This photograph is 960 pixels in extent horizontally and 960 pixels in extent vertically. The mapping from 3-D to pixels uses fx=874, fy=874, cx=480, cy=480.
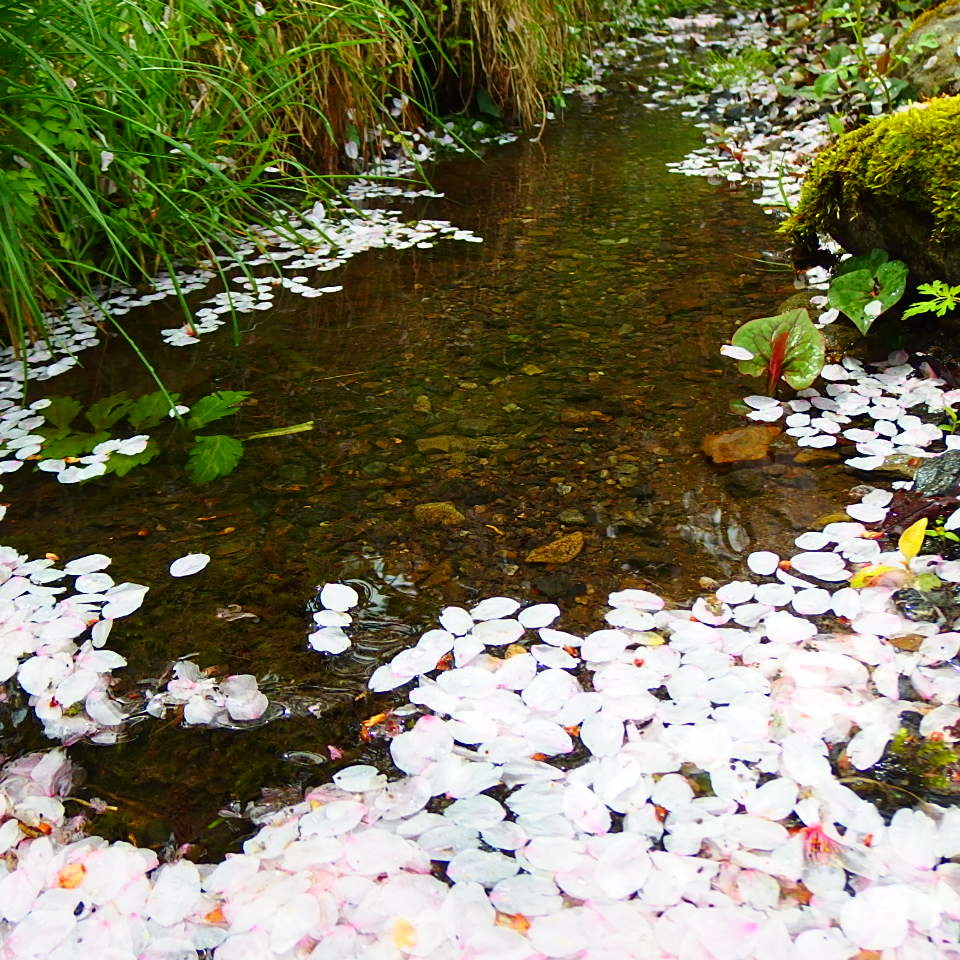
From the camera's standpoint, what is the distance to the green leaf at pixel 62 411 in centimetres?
204

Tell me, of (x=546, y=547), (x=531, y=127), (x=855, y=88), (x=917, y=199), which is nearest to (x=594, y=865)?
(x=546, y=547)

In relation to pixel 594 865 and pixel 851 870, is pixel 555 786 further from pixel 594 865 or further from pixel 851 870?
pixel 851 870

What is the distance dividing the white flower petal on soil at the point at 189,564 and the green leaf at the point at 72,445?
1.68ft

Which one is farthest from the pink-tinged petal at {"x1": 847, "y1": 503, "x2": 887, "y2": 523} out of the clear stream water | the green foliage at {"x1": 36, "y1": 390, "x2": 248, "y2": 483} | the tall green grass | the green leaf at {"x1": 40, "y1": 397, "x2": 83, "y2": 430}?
the green leaf at {"x1": 40, "y1": 397, "x2": 83, "y2": 430}

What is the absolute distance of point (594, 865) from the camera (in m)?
1.03

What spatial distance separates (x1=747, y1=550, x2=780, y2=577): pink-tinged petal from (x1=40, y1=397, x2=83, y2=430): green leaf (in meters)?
1.54

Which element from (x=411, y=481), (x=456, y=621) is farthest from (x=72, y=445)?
(x=456, y=621)

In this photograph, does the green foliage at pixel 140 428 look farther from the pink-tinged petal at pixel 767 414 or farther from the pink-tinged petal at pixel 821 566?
the pink-tinged petal at pixel 821 566

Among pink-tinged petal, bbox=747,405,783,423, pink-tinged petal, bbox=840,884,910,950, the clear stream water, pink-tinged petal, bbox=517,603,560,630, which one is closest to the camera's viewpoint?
pink-tinged petal, bbox=840,884,910,950

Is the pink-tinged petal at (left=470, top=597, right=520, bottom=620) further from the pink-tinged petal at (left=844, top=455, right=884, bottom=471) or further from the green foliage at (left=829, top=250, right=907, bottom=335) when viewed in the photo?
the green foliage at (left=829, top=250, right=907, bottom=335)

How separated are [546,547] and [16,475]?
3.78 ft

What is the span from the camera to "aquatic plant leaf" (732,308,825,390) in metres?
1.94

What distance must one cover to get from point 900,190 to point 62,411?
200 centimetres

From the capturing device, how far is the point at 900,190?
1963mm
